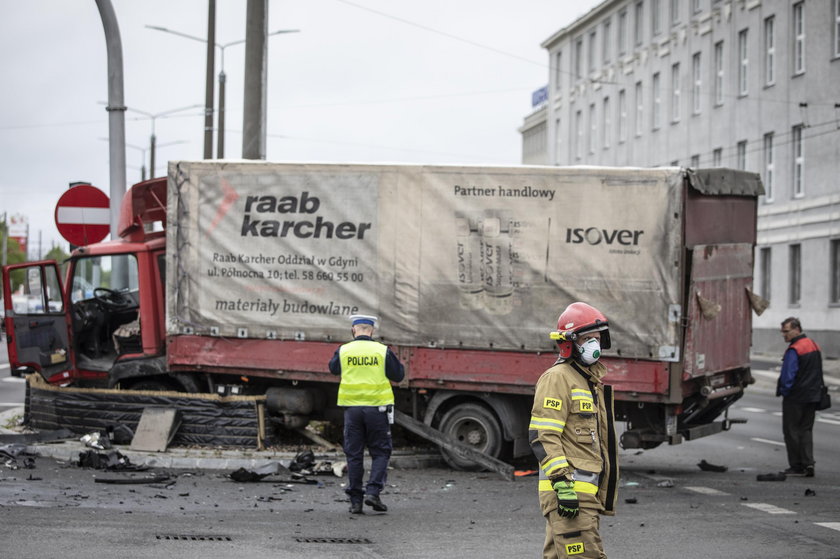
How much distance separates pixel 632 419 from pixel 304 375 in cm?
358

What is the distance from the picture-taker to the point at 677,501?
11492 mm

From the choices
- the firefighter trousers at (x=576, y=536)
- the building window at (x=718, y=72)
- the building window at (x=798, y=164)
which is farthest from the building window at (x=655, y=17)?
the firefighter trousers at (x=576, y=536)

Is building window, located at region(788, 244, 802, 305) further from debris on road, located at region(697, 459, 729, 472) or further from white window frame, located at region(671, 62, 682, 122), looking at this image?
debris on road, located at region(697, 459, 729, 472)

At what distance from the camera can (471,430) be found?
13.7 meters

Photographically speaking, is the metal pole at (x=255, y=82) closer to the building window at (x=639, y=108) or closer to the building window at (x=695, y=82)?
the building window at (x=695, y=82)

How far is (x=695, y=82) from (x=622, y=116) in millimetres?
9448

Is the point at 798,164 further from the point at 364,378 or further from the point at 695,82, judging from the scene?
the point at 364,378

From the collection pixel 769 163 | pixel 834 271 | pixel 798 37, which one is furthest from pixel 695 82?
pixel 834 271

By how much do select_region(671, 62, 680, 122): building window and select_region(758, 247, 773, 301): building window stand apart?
365 inches

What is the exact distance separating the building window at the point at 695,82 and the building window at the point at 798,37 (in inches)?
347

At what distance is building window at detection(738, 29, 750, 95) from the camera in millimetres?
45344

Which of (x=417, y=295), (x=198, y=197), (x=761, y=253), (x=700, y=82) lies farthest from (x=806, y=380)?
(x=700, y=82)

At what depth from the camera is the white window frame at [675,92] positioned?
5212cm

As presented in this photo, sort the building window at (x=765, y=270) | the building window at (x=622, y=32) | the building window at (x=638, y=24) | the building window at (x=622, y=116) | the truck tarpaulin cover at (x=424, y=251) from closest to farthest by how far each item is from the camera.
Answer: the truck tarpaulin cover at (x=424, y=251)
the building window at (x=765, y=270)
the building window at (x=638, y=24)
the building window at (x=622, y=116)
the building window at (x=622, y=32)
